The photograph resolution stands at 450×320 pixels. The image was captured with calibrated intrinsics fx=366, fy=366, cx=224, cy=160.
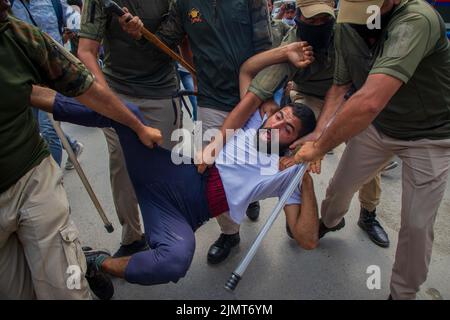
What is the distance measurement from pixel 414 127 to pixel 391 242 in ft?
3.40

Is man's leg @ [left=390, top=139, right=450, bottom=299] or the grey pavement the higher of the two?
man's leg @ [left=390, top=139, right=450, bottom=299]

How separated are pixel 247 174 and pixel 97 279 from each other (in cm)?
102

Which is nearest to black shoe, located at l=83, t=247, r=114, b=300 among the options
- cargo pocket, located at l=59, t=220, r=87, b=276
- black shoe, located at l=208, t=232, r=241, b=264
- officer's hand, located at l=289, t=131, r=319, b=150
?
cargo pocket, located at l=59, t=220, r=87, b=276

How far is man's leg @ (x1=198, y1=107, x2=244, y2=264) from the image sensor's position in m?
2.44

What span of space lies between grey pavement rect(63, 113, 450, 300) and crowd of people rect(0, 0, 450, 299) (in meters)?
0.12

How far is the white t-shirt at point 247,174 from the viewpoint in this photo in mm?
1974

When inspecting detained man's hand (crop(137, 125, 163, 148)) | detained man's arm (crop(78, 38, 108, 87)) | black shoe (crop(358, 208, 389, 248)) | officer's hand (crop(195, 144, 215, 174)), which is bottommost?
black shoe (crop(358, 208, 389, 248))

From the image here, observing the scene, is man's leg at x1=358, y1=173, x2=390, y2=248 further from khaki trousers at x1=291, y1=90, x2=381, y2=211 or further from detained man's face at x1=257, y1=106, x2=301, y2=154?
detained man's face at x1=257, y1=106, x2=301, y2=154

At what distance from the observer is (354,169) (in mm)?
2303

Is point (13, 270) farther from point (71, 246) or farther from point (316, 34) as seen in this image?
point (316, 34)

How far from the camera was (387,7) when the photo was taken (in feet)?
5.39

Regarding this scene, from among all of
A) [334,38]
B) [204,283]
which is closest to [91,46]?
[334,38]

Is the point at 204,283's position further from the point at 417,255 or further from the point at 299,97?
the point at 299,97

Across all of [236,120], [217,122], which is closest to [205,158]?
[236,120]
